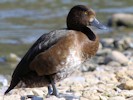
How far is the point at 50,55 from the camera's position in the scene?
650cm

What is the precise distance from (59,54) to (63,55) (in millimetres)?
54


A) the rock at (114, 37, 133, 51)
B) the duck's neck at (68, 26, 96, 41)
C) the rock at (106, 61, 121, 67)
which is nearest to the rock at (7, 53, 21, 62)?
the rock at (106, 61, 121, 67)

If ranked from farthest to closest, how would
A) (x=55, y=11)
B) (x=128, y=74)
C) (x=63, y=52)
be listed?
(x=55, y=11) < (x=128, y=74) < (x=63, y=52)

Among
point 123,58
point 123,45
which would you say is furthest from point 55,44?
point 123,45

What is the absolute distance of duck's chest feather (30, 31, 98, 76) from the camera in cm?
642

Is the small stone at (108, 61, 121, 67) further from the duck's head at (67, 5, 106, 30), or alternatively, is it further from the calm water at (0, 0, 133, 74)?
the duck's head at (67, 5, 106, 30)

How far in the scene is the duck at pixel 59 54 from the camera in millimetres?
6441

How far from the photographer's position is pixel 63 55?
643cm

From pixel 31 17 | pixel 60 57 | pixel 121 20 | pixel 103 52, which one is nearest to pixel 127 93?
pixel 60 57

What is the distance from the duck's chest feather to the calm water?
478cm

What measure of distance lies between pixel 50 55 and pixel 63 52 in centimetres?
16

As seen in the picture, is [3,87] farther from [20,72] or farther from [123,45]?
[123,45]

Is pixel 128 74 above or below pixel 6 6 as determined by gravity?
below

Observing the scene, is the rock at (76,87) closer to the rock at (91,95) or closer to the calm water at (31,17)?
the rock at (91,95)
